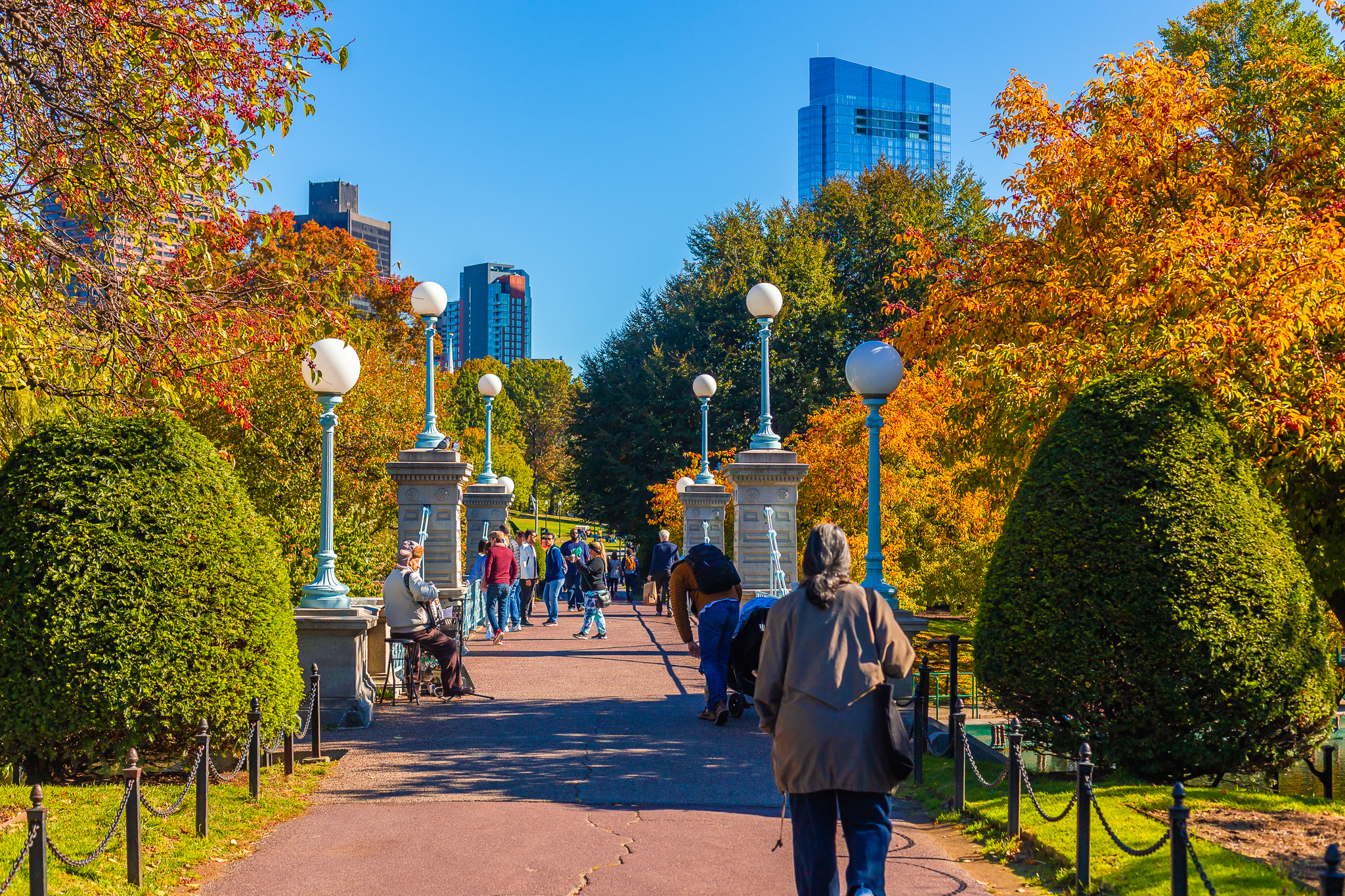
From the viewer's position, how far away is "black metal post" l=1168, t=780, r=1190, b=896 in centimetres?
440

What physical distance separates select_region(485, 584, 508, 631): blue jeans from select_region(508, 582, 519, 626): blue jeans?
0.39 meters

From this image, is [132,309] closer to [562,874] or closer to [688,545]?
[562,874]

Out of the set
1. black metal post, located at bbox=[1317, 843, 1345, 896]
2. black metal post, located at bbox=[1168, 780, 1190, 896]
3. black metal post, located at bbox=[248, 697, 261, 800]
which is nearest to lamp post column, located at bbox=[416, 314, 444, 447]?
black metal post, located at bbox=[248, 697, 261, 800]

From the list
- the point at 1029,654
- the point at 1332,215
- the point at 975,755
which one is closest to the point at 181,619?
the point at 1029,654

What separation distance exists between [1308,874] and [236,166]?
8463mm

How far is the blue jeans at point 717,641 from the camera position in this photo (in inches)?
404

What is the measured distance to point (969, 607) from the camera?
19797 mm

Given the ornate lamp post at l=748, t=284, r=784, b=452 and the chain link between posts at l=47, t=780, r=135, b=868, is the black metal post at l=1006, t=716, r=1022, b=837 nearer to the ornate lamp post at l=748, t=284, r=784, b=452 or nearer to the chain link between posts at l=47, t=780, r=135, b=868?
the chain link between posts at l=47, t=780, r=135, b=868

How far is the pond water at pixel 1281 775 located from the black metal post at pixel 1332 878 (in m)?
4.41

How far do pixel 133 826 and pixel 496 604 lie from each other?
1266cm

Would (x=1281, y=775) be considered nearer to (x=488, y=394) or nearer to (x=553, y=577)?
(x=553, y=577)

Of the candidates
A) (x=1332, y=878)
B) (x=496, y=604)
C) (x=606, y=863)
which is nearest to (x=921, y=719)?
(x=606, y=863)

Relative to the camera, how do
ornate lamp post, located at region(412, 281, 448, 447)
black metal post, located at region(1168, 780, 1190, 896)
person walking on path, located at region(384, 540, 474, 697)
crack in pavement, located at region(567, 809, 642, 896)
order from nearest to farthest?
1. black metal post, located at region(1168, 780, 1190, 896)
2. crack in pavement, located at region(567, 809, 642, 896)
3. person walking on path, located at region(384, 540, 474, 697)
4. ornate lamp post, located at region(412, 281, 448, 447)

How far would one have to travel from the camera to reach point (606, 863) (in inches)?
242
